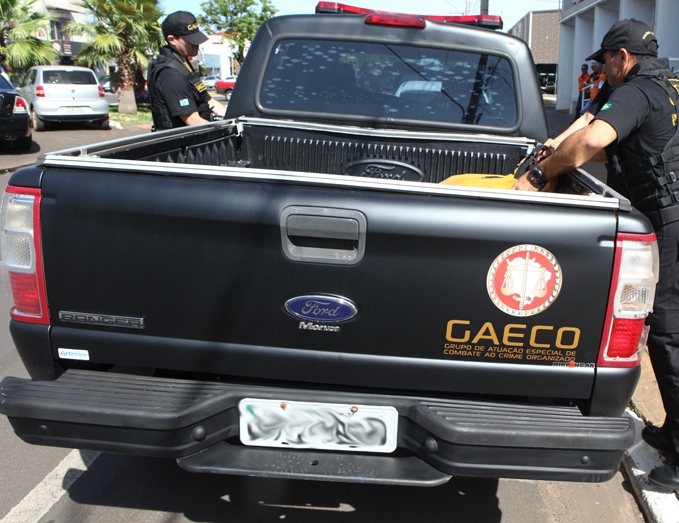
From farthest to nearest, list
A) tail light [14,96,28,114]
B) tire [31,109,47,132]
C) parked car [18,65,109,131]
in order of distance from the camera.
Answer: tire [31,109,47,132] < parked car [18,65,109,131] < tail light [14,96,28,114]

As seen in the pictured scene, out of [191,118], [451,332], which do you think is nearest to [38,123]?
[191,118]

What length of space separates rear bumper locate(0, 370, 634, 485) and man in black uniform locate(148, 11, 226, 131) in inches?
123

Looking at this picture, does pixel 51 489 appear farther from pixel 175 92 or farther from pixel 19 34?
pixel 19 34

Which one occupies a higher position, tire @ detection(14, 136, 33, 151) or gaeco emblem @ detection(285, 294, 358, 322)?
gaeco emblem @ detection(285, 294, 358, 322)

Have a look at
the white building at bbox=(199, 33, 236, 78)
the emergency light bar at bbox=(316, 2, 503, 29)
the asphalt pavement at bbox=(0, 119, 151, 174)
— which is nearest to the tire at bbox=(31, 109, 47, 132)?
the asphalt pavement at bbox=(0, 119, 151, 174)

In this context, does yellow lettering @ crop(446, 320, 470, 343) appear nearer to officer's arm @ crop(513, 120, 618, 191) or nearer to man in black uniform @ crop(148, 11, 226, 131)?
officer's arm @ crop(513, 120, 618, 191)

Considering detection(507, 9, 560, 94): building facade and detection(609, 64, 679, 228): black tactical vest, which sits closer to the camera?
detection(609, 64, 679, 228): black tactical vest

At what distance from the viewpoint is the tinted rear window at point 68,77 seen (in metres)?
17.3

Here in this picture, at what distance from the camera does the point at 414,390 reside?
2.37m

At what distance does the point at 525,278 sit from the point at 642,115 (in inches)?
48.0

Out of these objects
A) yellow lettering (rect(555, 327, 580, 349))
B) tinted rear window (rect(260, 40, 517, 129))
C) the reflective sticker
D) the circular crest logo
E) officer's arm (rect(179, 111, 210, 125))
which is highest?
tinted rear window (rect(260, 40, 517, 129))

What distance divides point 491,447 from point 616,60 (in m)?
2.00

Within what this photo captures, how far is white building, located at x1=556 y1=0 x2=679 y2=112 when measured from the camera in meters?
14.6

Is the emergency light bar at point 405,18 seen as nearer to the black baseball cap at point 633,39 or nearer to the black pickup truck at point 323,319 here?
the black baseball cap at point 633,39
